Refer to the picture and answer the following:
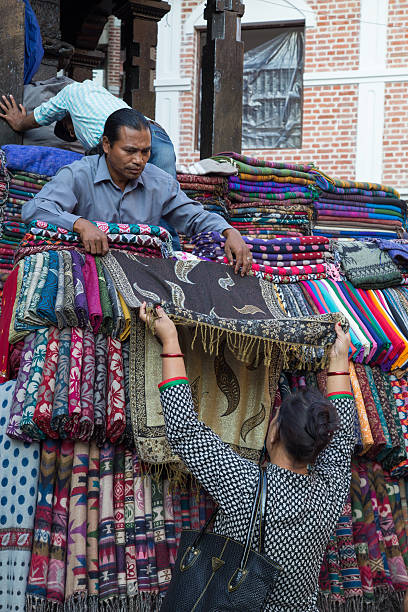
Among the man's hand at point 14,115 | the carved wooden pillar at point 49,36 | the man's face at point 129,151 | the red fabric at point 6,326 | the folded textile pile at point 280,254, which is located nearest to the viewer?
the red fabric at point 6,326

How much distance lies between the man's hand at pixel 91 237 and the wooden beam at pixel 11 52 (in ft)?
5.07

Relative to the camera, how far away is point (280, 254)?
457cm

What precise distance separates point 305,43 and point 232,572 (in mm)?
11939

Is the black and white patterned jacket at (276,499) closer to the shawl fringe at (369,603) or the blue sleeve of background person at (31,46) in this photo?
the shawl fringe at (369,603)

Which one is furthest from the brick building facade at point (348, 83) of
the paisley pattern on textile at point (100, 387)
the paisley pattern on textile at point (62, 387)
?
the paisley pattern on textile at point (62, 387)

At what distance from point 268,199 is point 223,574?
2900mm

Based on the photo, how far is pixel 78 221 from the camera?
3.87 meters

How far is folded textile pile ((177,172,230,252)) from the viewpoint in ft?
16.7

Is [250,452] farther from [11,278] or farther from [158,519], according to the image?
[11,278]

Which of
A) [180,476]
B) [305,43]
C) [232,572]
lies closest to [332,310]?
[180,476]

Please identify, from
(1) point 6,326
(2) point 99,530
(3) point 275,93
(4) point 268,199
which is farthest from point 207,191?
(3) point 275,93

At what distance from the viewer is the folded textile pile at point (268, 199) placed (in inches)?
203

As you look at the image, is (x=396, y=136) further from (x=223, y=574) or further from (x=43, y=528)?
(x=223, y=574)

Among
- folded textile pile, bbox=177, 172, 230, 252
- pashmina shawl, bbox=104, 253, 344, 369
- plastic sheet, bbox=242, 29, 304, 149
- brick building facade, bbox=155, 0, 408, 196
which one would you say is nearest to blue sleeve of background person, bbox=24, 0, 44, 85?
folded textile pile, bbox=177, 172, 230, 252
